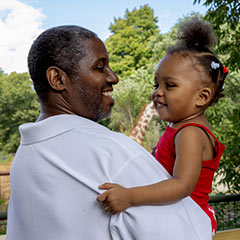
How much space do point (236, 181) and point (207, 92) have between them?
108 inches

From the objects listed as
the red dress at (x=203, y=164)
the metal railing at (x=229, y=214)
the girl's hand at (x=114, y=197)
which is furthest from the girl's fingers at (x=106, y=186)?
the metal railing at (x=229, y=214)

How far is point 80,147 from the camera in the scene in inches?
37.4

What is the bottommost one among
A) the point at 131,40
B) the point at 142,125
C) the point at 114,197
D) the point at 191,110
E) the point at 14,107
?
the point at 114,197

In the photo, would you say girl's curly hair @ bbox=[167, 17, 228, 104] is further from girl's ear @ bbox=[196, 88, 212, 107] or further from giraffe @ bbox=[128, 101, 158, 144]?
giraffe @ bbox=[128, 101, 158, 144]

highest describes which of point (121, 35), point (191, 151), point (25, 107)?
point (121, 35)

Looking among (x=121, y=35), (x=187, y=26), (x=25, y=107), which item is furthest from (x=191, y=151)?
(x=121, y=35)

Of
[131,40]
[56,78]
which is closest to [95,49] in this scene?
[56,78]

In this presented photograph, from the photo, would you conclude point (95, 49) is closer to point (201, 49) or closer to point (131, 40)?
point (201, 49)

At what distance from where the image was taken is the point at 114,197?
2.88 ft

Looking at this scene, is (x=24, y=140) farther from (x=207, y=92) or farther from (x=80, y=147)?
(x=207, y=92)

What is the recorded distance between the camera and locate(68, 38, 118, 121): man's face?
1.15m

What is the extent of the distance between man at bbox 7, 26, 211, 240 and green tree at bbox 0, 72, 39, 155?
21675 mm

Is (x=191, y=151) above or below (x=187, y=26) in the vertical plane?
below

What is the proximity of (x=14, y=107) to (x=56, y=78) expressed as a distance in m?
23.5
